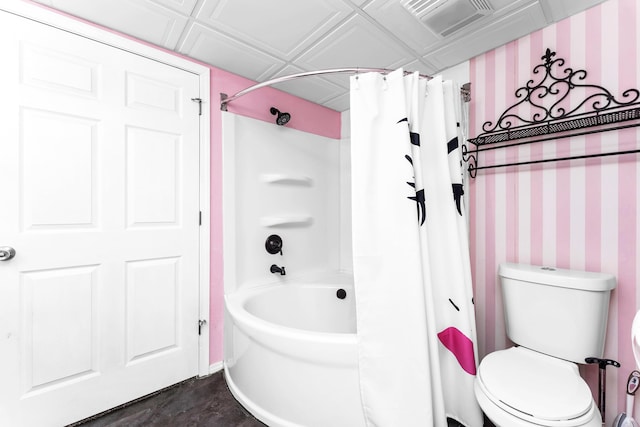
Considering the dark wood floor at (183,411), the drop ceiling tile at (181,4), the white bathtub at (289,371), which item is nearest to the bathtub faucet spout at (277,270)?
the white bathtub at (289,371)

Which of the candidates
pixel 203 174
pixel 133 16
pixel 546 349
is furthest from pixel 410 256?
pixel 133 16

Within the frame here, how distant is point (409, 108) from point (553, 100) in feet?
2.84

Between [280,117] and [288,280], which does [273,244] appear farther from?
[280,117]

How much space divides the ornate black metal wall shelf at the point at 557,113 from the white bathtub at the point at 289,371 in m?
1.45

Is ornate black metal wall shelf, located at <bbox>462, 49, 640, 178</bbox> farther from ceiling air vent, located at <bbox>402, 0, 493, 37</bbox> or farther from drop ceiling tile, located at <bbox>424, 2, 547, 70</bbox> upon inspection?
ceiling air vent, located at <bbox>402, 0, 493, 37</bbox>

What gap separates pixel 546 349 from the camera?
4.15 ft

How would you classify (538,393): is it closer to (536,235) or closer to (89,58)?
(536,235)

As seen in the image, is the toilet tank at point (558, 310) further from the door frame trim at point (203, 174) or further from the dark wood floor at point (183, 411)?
the door frame trim at point (203, 174)

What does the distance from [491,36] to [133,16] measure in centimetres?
196

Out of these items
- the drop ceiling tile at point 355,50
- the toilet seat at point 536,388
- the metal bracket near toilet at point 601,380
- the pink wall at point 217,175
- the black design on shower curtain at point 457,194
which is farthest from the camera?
the pink wall at point 217,175

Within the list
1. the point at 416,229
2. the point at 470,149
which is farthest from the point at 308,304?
the point at 470,149

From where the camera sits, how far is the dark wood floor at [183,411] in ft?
4.70

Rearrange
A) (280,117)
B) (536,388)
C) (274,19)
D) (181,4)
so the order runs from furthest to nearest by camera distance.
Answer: (280,117) → (274,19) → (181,4) → (536,388)

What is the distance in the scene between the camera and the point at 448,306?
135 centimetres
